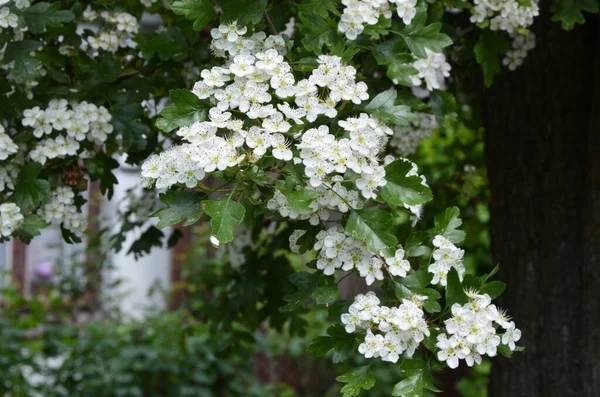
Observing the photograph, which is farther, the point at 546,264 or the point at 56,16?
the point at 546,264

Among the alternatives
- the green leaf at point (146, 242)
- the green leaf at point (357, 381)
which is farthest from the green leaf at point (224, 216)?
the green leaf at point (146, 242)

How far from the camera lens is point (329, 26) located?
2.09m

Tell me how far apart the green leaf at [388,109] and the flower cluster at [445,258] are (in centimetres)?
29

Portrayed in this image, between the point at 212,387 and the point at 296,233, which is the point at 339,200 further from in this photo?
the point at 212,387

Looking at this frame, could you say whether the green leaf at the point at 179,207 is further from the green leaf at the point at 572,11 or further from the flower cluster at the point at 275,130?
the green leaf at the point at 572,11

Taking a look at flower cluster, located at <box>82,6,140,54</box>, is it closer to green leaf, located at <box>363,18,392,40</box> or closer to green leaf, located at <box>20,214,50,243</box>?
green leaf, located at <box>20,214,50,243</box>

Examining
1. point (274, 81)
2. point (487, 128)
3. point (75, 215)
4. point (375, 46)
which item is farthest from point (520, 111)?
point (75, 215)

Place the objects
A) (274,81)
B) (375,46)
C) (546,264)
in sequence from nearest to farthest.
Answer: (274,81), (375,46), (546,264)

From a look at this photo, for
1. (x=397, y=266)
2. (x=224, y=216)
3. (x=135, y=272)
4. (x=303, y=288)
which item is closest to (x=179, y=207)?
(x=224, y=216)

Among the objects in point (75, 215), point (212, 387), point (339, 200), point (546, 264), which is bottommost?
point (212, 387)

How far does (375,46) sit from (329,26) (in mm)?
180

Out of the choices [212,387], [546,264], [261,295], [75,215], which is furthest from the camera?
[212,387]

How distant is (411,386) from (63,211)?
1068mm

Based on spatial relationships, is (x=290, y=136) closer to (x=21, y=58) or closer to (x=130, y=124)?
(x=130, y=124)
